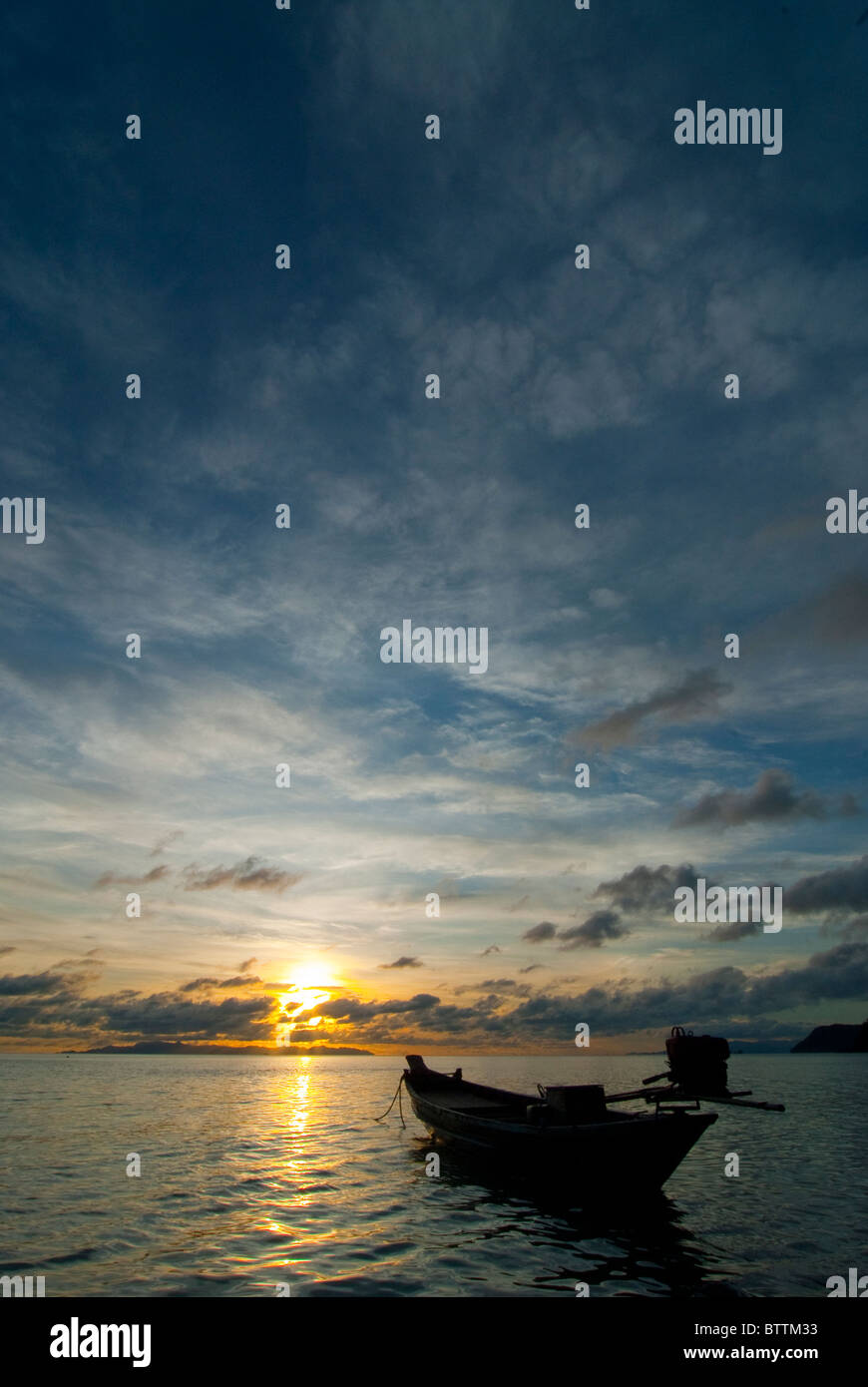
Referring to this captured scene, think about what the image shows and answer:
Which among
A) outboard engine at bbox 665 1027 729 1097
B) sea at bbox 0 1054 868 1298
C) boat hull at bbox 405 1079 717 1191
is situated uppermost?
outboard engine at bbox 665 1027 729 1097

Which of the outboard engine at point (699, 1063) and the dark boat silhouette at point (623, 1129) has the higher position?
the outboard engine at point (699, 1063)

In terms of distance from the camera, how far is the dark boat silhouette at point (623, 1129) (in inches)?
782

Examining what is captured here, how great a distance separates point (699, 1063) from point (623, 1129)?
6320 mm

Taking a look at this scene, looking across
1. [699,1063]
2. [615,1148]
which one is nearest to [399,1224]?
[615,1148]

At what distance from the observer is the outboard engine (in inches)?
774

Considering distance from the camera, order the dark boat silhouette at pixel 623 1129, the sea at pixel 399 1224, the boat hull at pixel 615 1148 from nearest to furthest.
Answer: the sea at pixel 399 1224, the dark boat silhouette at pixel 623 1129, the boat hull at pixel 615 1148

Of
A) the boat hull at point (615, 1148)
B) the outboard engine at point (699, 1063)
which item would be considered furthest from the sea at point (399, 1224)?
the outboard engine at point (699, 1063)

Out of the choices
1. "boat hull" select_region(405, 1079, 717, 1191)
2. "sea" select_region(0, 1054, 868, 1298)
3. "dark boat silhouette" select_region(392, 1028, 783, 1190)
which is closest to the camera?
"sea" select_region(0, 1054, 868, 1298)

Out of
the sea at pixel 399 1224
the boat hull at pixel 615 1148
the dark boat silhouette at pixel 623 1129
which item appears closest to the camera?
the sea at pixel 399 1224

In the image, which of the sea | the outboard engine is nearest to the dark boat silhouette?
the outboard engine

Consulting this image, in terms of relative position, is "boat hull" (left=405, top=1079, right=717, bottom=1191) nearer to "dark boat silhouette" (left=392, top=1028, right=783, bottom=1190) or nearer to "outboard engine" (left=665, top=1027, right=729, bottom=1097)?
"dark boat silhouette" (left=392, top=1028, right=783, bottom=1190)

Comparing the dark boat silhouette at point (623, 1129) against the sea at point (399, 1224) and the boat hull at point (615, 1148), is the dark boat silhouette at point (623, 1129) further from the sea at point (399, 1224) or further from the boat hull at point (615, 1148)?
the sea at point (399, 1224)
